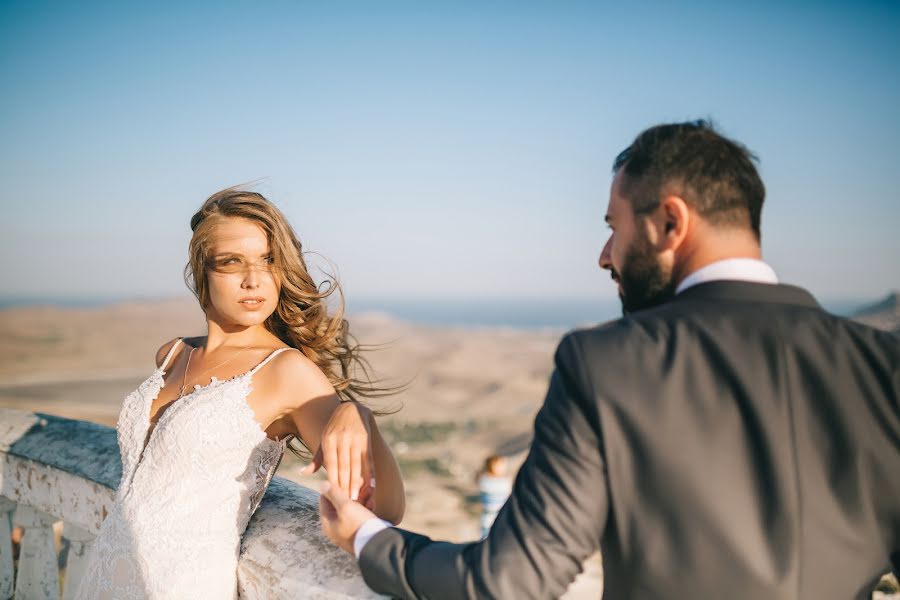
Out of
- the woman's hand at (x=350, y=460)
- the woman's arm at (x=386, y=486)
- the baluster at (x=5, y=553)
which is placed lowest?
the baluster at (x=5, y=553)

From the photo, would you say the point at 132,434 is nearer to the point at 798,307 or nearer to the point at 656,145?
the point at 656,145

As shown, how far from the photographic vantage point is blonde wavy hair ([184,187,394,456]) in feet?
9.18

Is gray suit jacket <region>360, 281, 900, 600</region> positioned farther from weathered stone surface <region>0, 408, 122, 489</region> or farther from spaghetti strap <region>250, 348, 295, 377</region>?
weathered stone surface <region>0, 408, 122, 489</region>

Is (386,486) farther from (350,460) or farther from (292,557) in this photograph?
(292,557)

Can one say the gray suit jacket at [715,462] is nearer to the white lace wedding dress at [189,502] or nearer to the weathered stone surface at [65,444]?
the white lace wedding dress at [189,502]

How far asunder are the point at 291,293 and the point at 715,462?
6.61ft

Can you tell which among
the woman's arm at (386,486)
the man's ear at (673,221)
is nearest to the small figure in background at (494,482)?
the woman's arm at (386,486)

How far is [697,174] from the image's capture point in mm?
1572

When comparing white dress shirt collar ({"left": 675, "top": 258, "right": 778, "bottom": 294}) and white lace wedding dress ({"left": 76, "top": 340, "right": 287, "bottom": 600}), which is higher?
white dress shirt collar ({"left": 675, "top": 258, "right": 778, "bottom": 294})

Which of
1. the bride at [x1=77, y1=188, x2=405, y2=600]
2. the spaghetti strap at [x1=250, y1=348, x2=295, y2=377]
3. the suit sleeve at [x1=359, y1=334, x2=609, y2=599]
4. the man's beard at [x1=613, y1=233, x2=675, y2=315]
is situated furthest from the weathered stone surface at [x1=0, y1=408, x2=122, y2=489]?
the man's beard at [x1=613, y1=233, x2=675, y2=315]

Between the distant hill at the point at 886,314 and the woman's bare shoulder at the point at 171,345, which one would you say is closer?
the woman's bare shoulder at the point at 171,345

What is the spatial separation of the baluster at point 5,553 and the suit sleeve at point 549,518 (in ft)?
9.20

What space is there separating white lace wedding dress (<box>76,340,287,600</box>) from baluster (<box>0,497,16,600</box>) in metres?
1.06

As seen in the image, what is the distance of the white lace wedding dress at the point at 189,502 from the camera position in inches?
86.0
